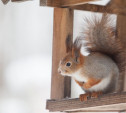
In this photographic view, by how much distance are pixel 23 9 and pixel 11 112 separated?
80 cm

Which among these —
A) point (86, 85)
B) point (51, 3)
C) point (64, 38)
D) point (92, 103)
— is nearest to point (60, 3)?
point (51, 3)

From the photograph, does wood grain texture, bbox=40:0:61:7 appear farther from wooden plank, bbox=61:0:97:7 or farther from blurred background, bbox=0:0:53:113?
blurred background, bbox=0:0:53:113

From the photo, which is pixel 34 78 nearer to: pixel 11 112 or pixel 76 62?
pixel 11 112

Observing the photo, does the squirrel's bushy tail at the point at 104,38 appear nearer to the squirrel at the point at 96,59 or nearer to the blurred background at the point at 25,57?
the squirrel at the point at 96,59

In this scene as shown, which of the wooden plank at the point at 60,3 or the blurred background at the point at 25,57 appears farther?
the blurred background at the point at 25,57

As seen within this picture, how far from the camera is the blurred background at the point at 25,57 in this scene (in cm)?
330

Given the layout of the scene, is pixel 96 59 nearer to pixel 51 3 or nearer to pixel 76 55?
pixel 76 55

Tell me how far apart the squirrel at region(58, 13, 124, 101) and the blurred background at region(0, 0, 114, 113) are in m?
1.19

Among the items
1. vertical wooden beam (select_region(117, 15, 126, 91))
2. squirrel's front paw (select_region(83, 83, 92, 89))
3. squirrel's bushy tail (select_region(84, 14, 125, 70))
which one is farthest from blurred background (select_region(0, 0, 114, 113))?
squirrel's front paw (select_region(83, 83, 92, 89))

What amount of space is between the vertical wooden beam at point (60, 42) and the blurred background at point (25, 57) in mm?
1178

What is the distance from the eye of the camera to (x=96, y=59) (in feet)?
6.53

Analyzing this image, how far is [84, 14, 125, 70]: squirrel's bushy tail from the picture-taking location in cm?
202

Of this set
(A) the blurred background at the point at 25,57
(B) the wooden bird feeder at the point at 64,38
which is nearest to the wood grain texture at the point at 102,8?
(B) the wooden bird feeder at the point at 64,38

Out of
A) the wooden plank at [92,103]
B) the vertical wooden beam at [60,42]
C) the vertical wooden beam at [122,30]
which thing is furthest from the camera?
the vertical wooden beam at [122,30]
